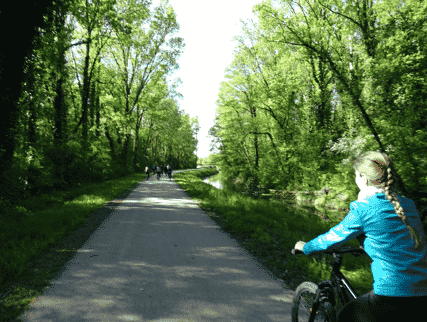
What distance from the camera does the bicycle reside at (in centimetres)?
210

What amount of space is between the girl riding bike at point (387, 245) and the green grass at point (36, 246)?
Answer: 12.4 feet

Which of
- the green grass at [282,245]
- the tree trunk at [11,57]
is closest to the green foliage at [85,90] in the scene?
the tree trunk at [11,57]

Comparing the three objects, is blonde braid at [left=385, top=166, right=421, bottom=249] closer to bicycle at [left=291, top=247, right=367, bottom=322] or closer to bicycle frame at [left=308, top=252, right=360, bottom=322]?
bicycle at [left=291, top=247, right=367, bottom=322]

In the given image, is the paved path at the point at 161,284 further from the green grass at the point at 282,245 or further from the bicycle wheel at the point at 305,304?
the bicycle wheel at the point at 305,304

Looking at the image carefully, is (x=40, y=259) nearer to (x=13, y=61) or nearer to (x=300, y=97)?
(x=13, y=61)

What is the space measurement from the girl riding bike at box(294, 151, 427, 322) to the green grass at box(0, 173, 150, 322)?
3775 mm

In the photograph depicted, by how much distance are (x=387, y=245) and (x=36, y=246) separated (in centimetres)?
632

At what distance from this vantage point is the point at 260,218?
8344mm

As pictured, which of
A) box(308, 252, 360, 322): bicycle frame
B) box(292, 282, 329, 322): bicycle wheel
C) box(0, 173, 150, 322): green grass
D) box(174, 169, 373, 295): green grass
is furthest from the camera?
box(174, 169, 373, 295): green grass

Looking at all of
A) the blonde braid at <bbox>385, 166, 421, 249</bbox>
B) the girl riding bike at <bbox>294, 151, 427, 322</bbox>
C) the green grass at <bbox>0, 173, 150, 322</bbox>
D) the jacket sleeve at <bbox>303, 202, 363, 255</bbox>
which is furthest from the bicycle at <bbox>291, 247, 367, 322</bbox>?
the green grass at <bbox>0, 173, 150, 322</bbox>

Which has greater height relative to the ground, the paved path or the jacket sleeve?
the jacket sleeve

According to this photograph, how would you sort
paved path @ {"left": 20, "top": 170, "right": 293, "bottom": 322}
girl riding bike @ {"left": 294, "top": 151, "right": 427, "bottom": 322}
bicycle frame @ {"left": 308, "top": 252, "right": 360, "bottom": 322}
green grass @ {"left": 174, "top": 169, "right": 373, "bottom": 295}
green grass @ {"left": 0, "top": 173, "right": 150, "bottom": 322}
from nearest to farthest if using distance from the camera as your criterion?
1. girl riding bike @ {"left": 294, "top": 151, "right": 427, "bottom": 322}
2. bicycle frame @ {"left": 308, "top": 252, "right": 360, "bottom": 322}
3. paved path @ {"left": 20, "top": 170, "right": 293, "bottom": 322}
4. green grass @ {"left": 0, "top": 173, "right": 150, "bottom": 322}
5. green grass @ {"left": 174, "top": 169, "right": 373, "bottom": 295}

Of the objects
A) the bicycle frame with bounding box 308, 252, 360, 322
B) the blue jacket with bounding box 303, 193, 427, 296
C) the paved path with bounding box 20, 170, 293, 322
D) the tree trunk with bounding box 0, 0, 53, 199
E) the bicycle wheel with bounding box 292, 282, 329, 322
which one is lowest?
the paved path with bounding box 20, 170, 293, 322

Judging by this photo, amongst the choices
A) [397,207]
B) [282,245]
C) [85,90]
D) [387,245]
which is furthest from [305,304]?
[85,90]
